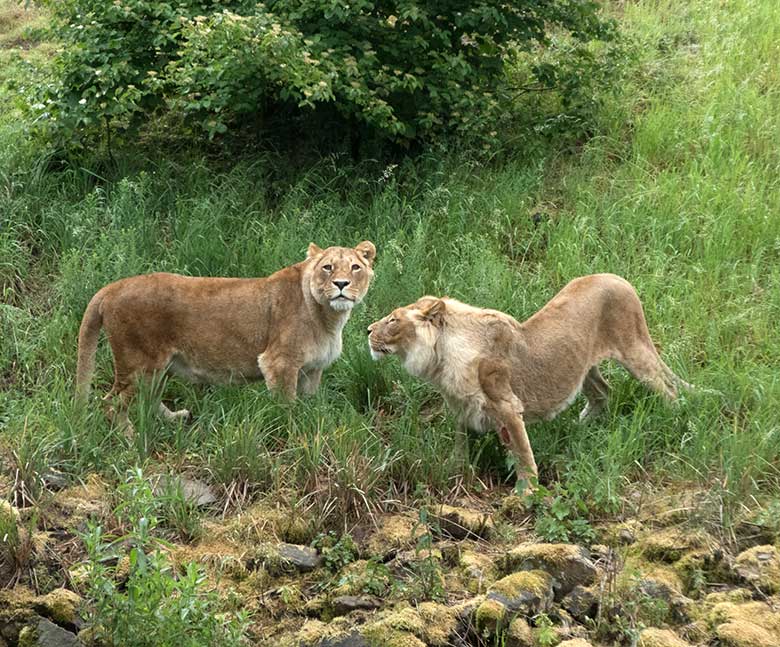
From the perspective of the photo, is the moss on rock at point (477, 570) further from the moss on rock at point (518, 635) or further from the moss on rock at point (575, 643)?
the moss on rock at point (575, 643)

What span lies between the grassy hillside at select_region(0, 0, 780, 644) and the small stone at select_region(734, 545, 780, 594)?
1.20 ft

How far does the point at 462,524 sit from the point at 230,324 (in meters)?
2.32

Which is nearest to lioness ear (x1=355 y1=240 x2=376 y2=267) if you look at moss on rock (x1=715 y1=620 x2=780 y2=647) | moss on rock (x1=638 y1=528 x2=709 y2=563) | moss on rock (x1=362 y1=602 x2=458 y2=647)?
moss on rock (x1=638 y1=528 x2=709 y2=563)

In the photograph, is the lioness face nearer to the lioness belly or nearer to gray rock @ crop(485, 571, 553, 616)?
the lioness belly

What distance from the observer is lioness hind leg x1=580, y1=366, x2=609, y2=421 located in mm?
7609

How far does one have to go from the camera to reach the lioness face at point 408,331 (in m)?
6.77

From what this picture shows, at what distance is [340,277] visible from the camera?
740 centimetres

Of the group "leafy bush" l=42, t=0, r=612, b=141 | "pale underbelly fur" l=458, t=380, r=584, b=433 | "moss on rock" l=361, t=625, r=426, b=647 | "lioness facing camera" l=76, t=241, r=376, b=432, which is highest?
"leafy bush" l=42, t=0, r=612, b=141

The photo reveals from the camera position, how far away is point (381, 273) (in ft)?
28.1

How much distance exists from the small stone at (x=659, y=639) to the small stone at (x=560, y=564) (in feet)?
1.47

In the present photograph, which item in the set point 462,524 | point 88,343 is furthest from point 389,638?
point 88,343

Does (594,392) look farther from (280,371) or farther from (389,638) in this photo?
(389,638)

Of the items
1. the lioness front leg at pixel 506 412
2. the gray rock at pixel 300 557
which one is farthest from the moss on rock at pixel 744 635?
the gray rock at pixel 300 557

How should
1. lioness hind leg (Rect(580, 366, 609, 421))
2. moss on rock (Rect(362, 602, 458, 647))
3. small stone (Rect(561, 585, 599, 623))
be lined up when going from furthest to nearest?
lioness hind leg (Rect(580, 366, 609, 421)) → small stone (Rect(561, 585, 599, 623)) → moss on rock (Rect(362, 602, 458, 647))
